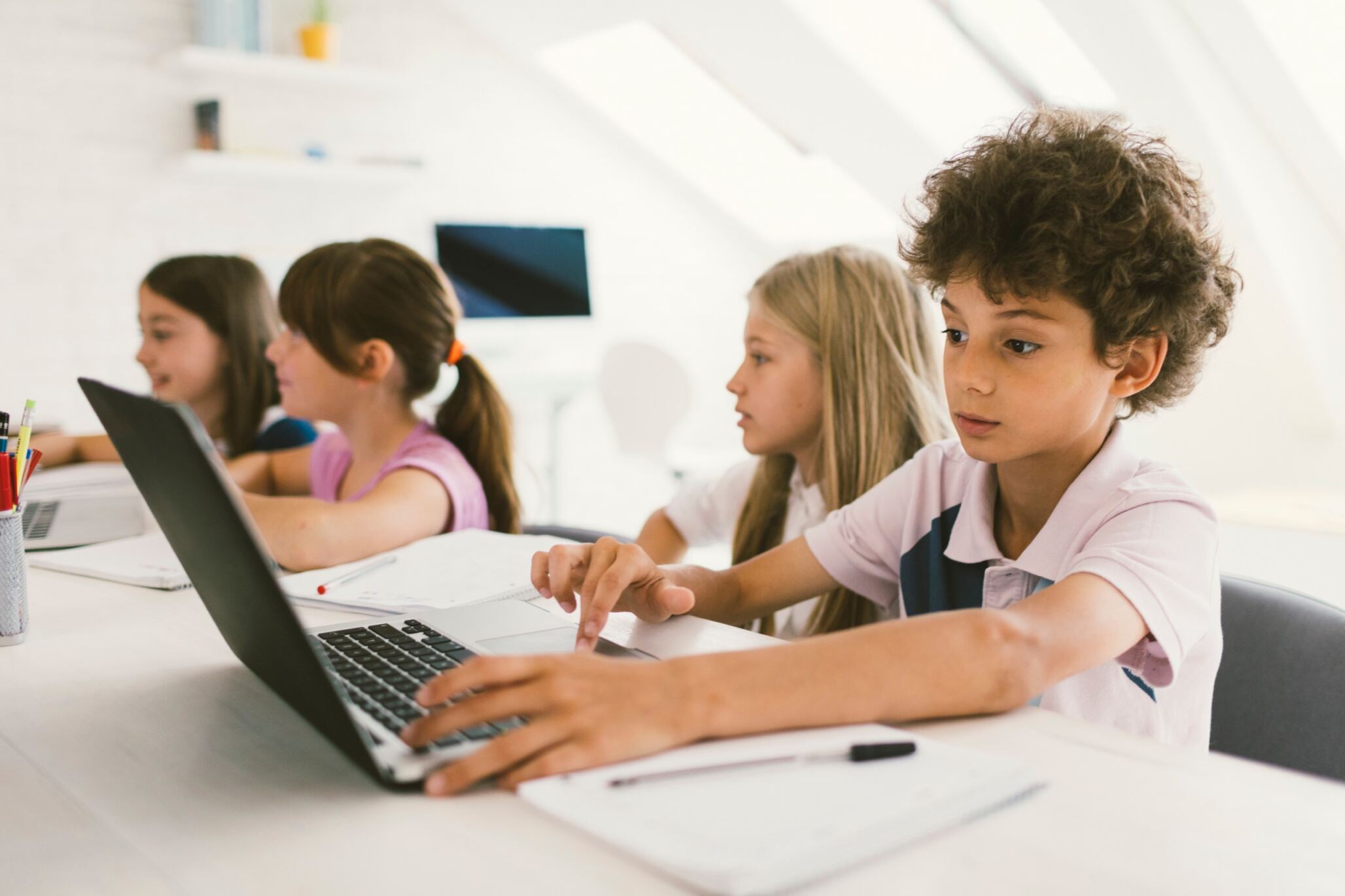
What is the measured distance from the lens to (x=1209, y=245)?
961mm

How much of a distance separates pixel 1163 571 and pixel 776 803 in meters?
0.43

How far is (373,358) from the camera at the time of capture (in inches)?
65.2

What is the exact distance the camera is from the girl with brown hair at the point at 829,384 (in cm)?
147

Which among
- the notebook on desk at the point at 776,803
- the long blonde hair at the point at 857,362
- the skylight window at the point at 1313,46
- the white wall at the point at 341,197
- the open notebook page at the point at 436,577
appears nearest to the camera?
the notebook on desk at the point at 776,803

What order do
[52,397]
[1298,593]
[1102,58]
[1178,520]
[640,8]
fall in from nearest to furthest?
[1178,520] → [1298,593] → [1102,58] → [52,397] → [640,8]

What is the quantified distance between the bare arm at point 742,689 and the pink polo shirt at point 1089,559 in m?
0.12

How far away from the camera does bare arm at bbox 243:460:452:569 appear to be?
122cm

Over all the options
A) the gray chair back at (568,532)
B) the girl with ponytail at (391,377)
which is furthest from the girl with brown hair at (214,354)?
the gray chair back at (568,532)

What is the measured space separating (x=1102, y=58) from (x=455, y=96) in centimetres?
244

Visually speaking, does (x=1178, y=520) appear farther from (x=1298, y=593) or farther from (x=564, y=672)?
(x=564, y=672)

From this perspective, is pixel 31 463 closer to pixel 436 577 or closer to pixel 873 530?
pixel 436 577

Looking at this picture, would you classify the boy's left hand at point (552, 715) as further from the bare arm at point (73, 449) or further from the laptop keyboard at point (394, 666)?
the bare arm at point (73, 449)

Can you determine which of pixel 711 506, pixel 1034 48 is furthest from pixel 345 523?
pixel 1034 48

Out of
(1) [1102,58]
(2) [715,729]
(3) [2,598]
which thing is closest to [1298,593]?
(2) [715,729]
